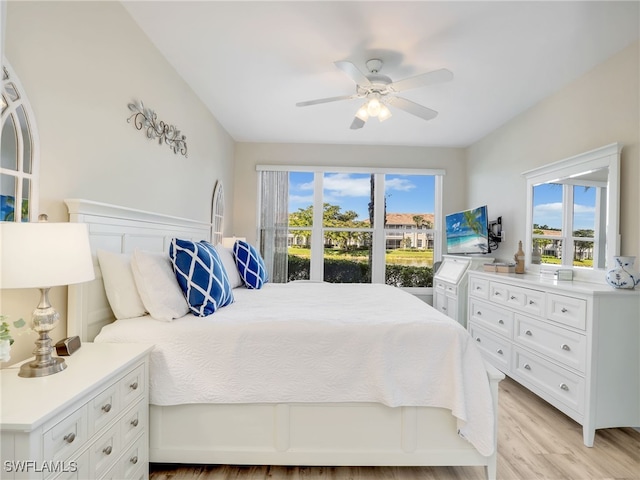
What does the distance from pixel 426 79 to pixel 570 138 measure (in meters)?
1.59

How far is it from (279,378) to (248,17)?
214 centimetres

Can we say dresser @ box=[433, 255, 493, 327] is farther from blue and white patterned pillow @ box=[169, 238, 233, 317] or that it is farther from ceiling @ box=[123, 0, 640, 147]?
blue and white patterned pillow @ box=[169, 238, 233, 317]

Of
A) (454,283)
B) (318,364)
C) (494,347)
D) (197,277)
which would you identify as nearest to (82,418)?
(197,277)

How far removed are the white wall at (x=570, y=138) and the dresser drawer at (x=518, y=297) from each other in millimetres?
643

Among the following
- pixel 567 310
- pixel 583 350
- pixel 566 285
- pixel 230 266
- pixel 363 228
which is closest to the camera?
pixel 583 350

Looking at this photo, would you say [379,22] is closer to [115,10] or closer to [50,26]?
[115,10]

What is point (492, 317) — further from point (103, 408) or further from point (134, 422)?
point (103, 408)

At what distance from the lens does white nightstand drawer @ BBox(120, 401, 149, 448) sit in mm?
1403

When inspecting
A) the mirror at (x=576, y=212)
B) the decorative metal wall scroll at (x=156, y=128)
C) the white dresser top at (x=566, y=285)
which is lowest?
the white dresser top at (x=566, y=285)

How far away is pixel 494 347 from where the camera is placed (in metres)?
3.07

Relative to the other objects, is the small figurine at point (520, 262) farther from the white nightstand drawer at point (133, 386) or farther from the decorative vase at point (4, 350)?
the decorative vase at point (4, 350)

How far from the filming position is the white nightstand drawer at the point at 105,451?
1216 mm

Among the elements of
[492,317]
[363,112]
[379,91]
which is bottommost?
[492,317]

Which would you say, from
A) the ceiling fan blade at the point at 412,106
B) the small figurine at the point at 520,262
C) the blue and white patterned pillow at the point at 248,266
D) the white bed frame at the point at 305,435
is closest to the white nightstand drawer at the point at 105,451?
the white bed frame at the point at 305,435
